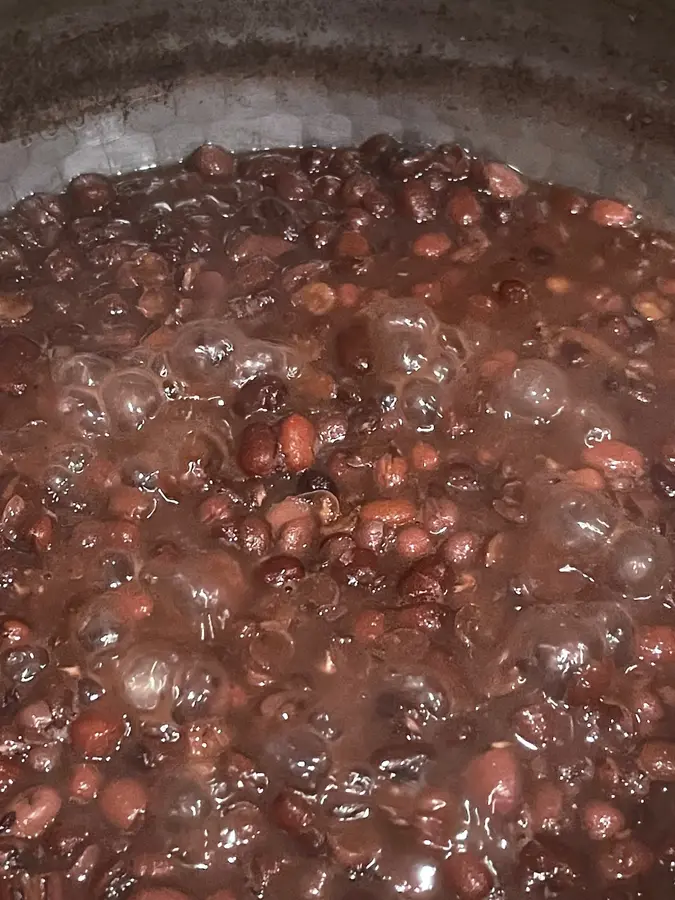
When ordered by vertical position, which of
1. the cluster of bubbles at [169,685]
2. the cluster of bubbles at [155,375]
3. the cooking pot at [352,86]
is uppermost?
the cooking pot at [352,86]

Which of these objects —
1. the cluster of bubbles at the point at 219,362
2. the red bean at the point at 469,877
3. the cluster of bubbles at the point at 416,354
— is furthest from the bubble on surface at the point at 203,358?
the red bean at the point at 469,877

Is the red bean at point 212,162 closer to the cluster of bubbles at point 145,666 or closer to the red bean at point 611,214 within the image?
the red bean at point 611,214

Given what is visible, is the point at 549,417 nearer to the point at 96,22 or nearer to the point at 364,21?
the point at 364,21

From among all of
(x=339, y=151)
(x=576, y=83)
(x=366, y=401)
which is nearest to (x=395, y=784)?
(x=366, y=401)

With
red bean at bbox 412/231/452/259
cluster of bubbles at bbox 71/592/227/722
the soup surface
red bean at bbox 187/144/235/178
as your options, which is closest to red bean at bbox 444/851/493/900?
the soup surface

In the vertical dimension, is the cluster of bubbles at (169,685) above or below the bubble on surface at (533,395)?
below

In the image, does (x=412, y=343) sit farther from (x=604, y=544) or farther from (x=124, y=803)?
(x=124, y=803)

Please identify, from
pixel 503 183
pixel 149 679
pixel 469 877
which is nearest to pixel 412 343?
pixel 503 183

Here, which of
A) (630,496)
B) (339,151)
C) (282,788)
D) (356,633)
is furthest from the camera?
(339,151)
